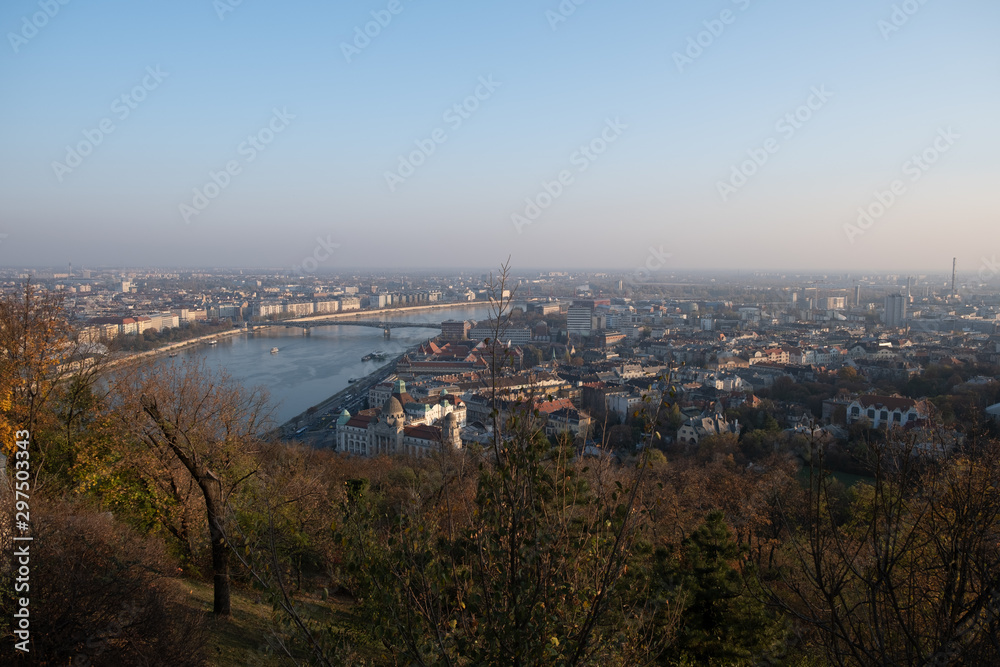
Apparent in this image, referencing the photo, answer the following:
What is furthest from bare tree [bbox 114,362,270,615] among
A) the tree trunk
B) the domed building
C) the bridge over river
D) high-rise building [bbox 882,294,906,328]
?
high-rise building [bbox 882,294,906,328]

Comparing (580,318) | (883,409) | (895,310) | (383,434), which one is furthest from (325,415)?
(895,310)

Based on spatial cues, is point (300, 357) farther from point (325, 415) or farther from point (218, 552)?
point (218, 552)

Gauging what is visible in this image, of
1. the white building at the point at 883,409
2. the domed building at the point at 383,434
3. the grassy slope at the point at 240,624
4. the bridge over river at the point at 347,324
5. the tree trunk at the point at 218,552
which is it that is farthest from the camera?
the bridge over river at the point at 347,324

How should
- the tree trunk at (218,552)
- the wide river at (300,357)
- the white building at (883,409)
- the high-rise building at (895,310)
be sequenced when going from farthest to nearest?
the high-rise building at (895,310) < the wide river at (300,357) < the white building at (883,409) < the tree trunk at (218,552)

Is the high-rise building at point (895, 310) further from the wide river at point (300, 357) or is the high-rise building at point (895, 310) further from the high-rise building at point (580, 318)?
the wide river at point (300, 357)

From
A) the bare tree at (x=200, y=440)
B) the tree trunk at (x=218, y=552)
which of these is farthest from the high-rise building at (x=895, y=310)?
the tree trunk at (x=218, y=552)

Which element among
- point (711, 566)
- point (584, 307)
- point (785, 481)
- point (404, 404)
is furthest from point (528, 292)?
point (711, 566)

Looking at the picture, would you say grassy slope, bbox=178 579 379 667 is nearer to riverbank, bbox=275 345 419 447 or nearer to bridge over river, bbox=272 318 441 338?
riverbank, bbox=275 345 419 447
